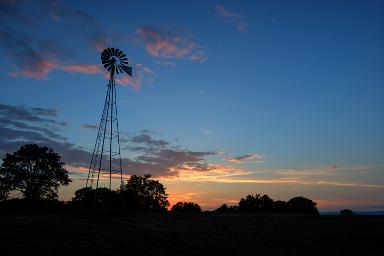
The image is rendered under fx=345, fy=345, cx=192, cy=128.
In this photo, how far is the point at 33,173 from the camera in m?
65.5

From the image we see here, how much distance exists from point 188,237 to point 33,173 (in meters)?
51.2

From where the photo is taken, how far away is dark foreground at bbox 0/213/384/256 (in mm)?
19031

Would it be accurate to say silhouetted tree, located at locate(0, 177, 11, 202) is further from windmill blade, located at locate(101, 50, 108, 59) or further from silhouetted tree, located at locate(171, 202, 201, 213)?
silhouetted tree, located at locate(171, 202, 201, 213)

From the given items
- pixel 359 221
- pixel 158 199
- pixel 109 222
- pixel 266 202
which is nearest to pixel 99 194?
pixel 158 199

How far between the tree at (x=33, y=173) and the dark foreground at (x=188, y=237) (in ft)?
123

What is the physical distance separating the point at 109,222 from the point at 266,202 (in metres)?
79.3

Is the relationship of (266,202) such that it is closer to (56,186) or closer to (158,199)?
(158,199)

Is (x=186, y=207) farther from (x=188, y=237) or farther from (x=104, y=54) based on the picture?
(x=188, y=237)

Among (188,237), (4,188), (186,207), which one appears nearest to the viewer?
(188,237)

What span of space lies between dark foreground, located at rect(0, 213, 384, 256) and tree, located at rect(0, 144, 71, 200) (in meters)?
37.6

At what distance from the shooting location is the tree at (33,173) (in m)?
63.2

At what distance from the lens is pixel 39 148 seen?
2675 inches

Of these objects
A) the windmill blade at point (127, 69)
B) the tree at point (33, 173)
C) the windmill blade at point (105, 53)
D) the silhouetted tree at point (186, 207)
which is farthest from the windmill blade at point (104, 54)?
the silhouetted tree at point (186, 207)

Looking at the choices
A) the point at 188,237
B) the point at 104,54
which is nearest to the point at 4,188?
the point at 104,54
